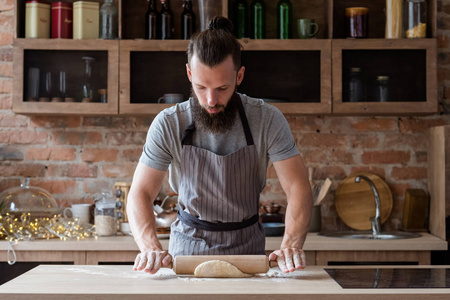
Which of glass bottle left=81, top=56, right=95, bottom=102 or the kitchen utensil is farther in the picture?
the kitchen utensil

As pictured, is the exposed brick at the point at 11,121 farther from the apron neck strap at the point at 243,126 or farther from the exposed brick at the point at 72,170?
the apron neck strap at the point at 243,126

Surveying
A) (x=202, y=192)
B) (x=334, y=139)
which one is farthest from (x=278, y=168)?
(x=334, y=139)

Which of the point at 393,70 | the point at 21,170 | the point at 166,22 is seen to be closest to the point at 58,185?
the point at 21,170

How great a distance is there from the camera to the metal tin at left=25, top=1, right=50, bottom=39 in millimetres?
3354

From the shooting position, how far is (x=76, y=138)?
3.66m

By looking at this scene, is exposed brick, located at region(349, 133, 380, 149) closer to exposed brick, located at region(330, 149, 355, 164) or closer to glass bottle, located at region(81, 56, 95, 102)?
exposed brick, located at region(330, 149, 355, 164)

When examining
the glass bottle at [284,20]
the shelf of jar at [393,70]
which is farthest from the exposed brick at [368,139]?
the glass bottle at [284,20]

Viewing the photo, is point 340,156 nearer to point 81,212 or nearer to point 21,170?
point 81,212

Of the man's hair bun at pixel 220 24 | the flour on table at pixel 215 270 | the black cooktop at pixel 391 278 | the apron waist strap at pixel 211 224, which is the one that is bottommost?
the black cooktop at pixel 391 278

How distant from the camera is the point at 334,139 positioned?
3.64m

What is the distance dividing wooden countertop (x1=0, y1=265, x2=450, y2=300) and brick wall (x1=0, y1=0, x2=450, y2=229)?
171 centimetres

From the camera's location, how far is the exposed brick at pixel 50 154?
3648 millimetres

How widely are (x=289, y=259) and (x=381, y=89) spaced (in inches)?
67.1

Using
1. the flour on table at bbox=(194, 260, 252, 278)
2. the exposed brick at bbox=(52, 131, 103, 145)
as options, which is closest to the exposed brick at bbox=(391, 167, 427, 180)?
the exposed brick at bbox=(52, 131, 103, 145)
